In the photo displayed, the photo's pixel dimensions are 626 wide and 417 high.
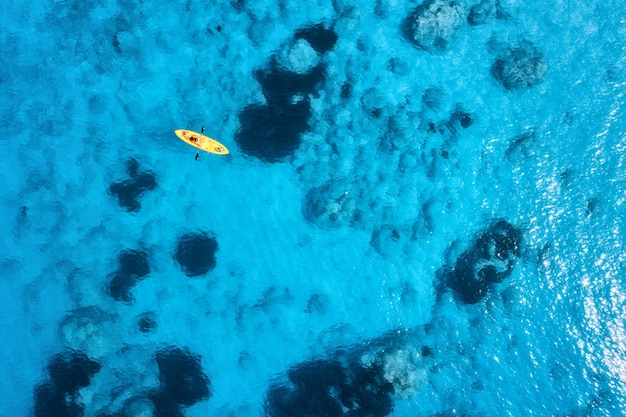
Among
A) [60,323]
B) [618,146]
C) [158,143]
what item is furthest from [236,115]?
[618,146]

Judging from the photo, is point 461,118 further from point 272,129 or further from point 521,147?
point 272,129

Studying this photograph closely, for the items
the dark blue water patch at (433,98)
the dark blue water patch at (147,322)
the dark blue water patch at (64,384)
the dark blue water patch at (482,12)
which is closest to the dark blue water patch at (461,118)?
the dark blue water patch at (433,98)

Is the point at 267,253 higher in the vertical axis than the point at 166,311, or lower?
higher

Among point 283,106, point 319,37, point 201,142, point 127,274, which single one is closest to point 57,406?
point 127,274

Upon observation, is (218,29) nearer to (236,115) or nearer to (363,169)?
(236,115)

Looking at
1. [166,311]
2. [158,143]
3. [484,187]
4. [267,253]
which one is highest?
[158,143]

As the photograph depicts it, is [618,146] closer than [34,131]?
No
